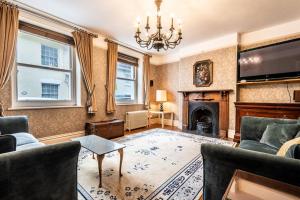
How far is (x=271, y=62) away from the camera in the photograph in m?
3.61

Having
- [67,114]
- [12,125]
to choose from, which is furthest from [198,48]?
[12,125]

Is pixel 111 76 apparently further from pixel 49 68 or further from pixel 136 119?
pixel 136 119

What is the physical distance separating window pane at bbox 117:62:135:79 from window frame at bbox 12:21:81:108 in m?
1.48

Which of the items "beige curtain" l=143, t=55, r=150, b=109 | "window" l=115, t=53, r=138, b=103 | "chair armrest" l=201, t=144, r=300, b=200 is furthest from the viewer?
"beige curtain" l=143, t=55, r=150, b=109

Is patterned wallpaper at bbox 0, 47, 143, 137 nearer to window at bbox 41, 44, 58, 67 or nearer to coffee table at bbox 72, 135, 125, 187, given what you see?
window at bbox 41, 44, 58, 67

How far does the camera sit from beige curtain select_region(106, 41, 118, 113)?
14.1 ft

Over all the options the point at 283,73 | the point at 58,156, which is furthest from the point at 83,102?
the point at 283,73

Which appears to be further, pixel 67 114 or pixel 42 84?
pixel 67 114

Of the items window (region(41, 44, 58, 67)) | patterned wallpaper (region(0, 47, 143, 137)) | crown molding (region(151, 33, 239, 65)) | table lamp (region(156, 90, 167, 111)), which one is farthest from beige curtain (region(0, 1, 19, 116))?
crown molding (region(151, 33, 239, 65))

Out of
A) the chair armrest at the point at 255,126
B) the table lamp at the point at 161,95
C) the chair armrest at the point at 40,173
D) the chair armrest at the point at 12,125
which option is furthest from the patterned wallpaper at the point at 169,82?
the chair armrest at the point at 40,173

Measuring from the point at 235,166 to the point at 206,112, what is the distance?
13.1 feet

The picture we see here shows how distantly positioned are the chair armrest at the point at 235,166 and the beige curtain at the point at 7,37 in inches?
131

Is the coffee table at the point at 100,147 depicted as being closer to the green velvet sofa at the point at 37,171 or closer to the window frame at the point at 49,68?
the green velvet sofa at the point at 37,171

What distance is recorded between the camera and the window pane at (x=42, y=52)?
303 centimetres
